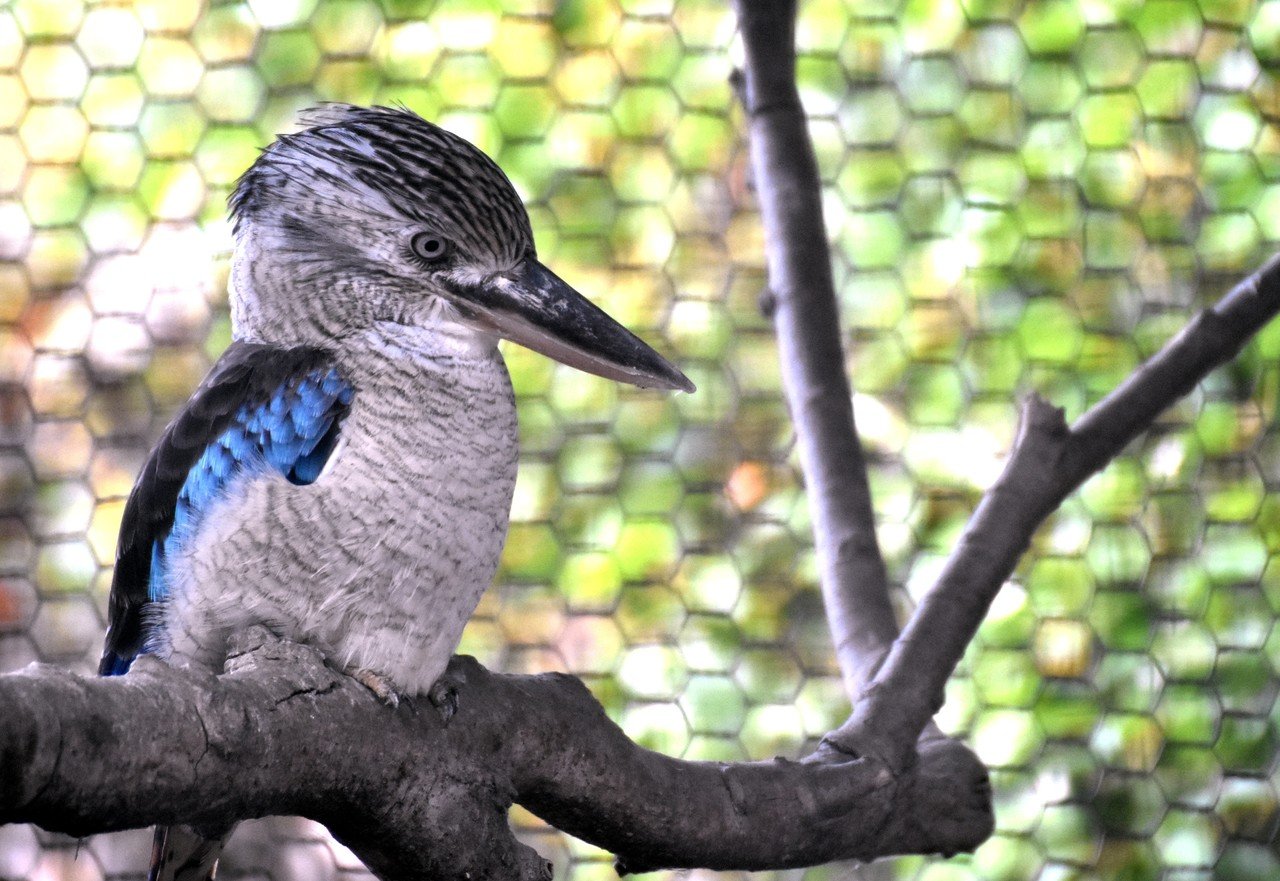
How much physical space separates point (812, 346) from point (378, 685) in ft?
1.97

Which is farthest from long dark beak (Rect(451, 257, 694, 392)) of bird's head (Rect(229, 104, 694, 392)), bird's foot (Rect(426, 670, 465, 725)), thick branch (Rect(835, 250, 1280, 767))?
thick branch (Rect(835, 250, 1280, 767))

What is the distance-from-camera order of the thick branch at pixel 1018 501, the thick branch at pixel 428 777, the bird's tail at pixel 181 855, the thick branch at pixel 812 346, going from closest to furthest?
the thick branch at pixel 428 777 → the bird's tail at pixel 181 855 → the thick branch at pixel 1018 501 → the thick branch at pixel 812 346

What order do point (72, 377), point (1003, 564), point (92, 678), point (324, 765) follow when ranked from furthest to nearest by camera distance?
point (72, 377)
point (1003, 564)
point (324, 765)
point (92, 678)

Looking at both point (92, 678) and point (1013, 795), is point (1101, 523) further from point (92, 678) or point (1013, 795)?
point (92, 678)

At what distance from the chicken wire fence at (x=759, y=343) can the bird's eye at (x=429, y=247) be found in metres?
0.67

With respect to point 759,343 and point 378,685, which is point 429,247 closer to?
point 378,685

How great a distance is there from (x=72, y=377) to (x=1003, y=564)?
1043mm

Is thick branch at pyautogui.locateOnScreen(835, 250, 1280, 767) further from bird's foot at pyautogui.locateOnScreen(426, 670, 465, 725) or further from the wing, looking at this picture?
the wing

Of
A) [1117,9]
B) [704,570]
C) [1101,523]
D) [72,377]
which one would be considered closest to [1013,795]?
[1101,523]

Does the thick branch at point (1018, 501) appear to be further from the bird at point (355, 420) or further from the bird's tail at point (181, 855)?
the bird's tail at point (181, 855)

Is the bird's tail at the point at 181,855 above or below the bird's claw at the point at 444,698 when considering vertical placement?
below

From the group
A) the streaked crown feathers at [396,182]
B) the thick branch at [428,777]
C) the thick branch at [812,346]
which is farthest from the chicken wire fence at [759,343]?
the streaked crown feathers at [396,182]

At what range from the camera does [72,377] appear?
1568 mm

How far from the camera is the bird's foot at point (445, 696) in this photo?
83cm
